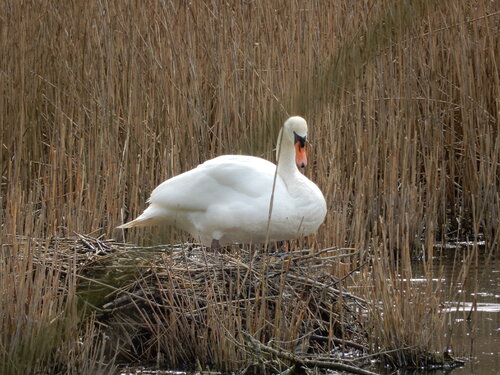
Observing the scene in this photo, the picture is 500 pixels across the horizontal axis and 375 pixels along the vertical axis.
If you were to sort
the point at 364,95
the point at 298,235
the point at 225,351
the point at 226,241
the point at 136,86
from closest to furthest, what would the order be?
the point at 225,351, the point at 298,235, the point at 226,241, the point at 136,86, the point at 364,95

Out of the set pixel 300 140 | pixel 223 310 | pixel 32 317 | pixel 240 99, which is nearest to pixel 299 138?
pixel 300 140

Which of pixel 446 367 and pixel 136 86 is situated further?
pixel 136 86

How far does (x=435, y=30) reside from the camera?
20.0ft

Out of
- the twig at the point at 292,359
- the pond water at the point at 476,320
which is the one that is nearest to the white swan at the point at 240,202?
the pond water at the point at 476,320

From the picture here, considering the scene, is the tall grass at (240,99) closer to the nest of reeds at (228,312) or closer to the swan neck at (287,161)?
the swan neck at (287,161)

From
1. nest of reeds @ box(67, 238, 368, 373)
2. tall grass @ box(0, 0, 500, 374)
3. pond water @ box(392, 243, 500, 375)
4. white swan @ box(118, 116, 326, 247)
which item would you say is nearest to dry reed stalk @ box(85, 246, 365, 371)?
nest of reeds @ box(67, 238, 368, 373)

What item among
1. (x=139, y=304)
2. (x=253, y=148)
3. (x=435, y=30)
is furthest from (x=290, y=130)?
(x=253, y=148)

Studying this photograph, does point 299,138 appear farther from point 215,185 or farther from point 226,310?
point 226,310

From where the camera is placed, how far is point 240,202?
456 cm

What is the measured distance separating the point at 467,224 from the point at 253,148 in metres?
5.73

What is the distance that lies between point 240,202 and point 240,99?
46.7 inches

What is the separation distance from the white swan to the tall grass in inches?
19.1

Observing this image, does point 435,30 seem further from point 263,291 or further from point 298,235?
point 263,291

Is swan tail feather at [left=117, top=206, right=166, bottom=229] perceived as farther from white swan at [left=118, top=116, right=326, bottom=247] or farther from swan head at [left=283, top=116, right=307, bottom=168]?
swan head at [left=283, top=116, right=307, bottom=168]
